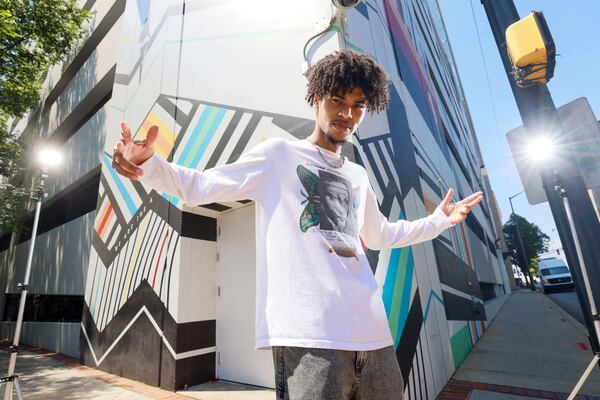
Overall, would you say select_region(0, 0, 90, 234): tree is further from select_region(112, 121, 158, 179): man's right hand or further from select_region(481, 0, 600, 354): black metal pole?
select_region(481, 0, 600, 354): black metal pole

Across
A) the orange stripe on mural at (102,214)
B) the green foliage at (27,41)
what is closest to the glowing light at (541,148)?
the orange stripe on mural at (102,214)

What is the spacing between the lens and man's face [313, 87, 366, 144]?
1.43 m

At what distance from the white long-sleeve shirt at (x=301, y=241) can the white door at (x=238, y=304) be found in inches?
125

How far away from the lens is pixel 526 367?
4480mm

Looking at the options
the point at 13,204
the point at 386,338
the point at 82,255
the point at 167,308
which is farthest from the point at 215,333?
the point at 13,204

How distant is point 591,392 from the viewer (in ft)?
11.1

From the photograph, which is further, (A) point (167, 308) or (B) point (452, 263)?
(B) point (452, 263)

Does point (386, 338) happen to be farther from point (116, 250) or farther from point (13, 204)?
point (13, 204)

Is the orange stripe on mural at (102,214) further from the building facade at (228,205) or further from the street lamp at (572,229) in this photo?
the street lamp at (572,229)

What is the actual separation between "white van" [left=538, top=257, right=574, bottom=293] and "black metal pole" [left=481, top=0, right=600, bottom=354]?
79.0 ft

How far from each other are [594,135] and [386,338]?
125 inches

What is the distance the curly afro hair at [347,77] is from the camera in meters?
1.49

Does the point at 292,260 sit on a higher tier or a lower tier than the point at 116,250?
lower

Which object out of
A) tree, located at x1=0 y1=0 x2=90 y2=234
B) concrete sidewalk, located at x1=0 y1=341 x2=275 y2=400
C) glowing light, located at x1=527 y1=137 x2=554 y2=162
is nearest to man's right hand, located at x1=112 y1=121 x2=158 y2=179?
glowing light, located at x1=527 y1=137 x2=554 y2=162
